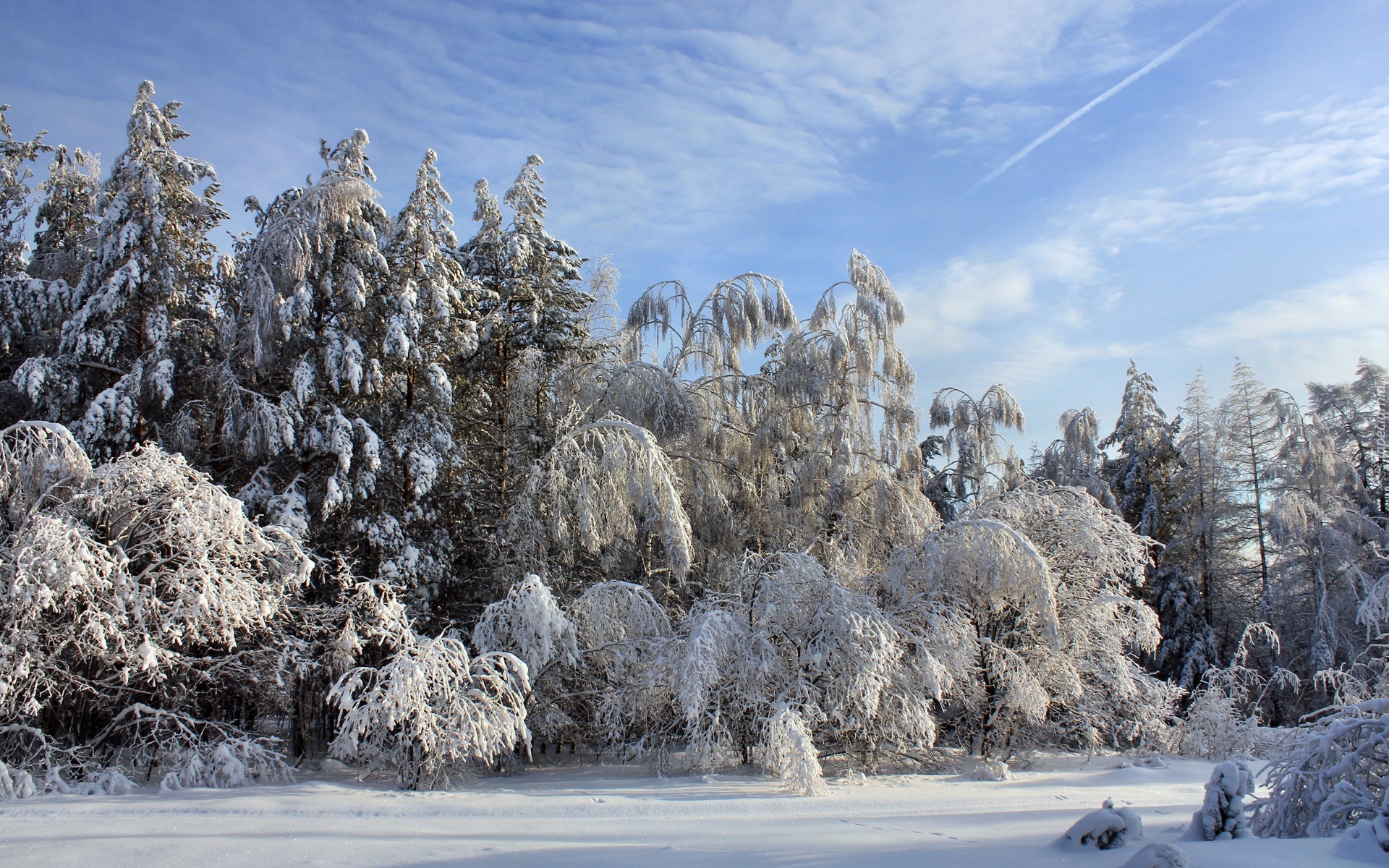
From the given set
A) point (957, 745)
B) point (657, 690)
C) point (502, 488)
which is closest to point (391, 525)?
point (502, 488)

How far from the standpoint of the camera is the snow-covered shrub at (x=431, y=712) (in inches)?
324

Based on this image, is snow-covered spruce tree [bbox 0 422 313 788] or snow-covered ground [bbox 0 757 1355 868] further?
snow-covered spruce tree [bbox 0 422 313 788]

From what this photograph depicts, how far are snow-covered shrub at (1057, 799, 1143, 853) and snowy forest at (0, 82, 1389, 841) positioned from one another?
1.22 m

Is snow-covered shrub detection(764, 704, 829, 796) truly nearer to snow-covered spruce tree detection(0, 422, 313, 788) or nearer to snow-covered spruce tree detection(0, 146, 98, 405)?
snow-covered spruce tree detection(0, 422, 313, 788)

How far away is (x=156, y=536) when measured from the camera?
8938 millimetres

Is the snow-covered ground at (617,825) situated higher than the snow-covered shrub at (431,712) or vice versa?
the snow-covered shrub at (431,712)

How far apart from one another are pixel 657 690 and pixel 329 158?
9161mm

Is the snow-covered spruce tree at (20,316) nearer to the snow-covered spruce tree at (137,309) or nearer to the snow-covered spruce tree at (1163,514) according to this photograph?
the snow-covered spruce tree at (137,309)

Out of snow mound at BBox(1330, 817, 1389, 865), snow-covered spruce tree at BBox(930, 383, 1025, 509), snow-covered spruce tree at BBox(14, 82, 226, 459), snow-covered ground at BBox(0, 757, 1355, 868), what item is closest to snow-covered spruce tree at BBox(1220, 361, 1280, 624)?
snow-covered spruce tree at BBox(930, 383, 1025, 509)

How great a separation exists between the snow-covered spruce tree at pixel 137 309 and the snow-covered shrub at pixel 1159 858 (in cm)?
1181

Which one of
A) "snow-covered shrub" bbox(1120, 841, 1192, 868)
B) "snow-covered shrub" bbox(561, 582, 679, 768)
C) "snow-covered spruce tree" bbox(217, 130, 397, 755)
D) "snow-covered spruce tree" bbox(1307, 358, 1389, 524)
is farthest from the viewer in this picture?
"snow-covered spruce tree" bbox(1307, 358, 1389, 524)

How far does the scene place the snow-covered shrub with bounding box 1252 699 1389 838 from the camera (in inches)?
209

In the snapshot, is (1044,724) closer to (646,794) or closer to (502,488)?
(646,794)

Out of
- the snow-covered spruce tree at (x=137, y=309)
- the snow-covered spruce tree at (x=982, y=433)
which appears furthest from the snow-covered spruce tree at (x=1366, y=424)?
the snow-covered spruce tree at (x=137, y=309)
